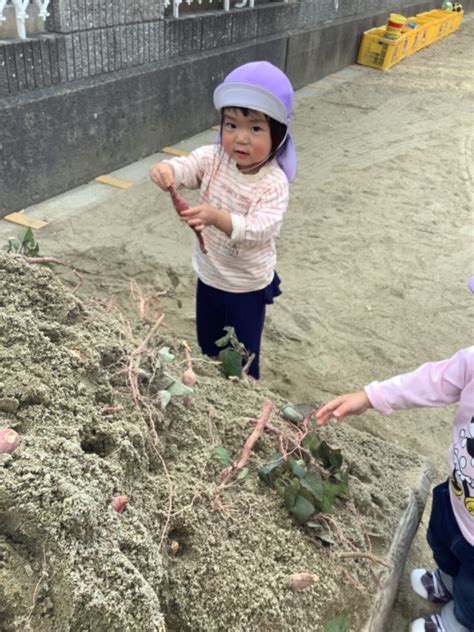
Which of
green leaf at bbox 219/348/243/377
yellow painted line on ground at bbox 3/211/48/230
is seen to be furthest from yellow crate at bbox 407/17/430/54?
green leaf at bbox 219/348/243/377

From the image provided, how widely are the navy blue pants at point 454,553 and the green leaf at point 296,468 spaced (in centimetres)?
56

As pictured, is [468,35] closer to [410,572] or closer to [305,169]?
[305,169]

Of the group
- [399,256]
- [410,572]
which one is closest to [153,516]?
[410,572]

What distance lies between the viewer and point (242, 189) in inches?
87.3

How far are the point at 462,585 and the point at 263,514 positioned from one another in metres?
0.72

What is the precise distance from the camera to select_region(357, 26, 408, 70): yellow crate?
30.3 feet

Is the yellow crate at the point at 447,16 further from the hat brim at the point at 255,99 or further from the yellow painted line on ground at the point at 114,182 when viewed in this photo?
the hat brim at the point at 255,99

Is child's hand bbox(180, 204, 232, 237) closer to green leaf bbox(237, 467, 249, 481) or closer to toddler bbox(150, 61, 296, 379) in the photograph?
toddler bbox(150, 61, 296, 379)

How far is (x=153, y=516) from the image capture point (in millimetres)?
1295

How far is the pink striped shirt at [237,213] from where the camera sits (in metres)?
2.14

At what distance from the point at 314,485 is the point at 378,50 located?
9085 mm

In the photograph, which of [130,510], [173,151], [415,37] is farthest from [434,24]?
[130,510]

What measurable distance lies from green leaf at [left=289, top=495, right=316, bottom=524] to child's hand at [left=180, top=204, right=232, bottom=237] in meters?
0.91

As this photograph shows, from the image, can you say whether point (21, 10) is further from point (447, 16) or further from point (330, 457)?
point (447, 16)
